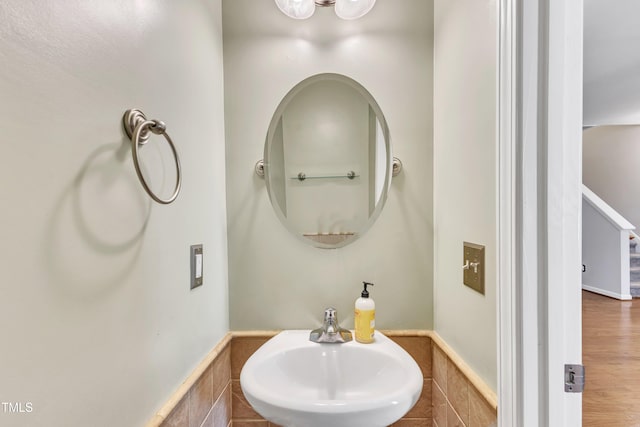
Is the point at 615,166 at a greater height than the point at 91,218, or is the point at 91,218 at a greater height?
the point at 615,166

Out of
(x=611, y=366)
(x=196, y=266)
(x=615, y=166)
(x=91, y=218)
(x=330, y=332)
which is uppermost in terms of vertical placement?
(x=615, y=166)

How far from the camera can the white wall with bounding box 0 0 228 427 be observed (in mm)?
393

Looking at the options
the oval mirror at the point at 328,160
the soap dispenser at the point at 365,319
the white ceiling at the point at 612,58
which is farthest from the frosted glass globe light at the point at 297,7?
the white ceiling at the point at 612,58

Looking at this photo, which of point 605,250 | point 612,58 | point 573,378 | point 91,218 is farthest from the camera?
point 605,250

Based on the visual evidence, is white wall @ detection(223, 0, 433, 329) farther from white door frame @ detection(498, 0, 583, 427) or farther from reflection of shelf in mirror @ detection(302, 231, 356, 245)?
white door frame @ detection(498, 0, 583, 427)

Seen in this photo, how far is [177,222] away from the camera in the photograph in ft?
2.62

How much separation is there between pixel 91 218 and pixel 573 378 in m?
0.96

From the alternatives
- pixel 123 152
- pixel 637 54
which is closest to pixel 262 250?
pixel 123 152

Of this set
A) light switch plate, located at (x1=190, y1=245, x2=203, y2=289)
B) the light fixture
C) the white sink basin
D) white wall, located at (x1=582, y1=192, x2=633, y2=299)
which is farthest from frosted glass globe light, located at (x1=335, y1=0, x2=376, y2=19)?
white wall, located at (x1=582, y1=192, x2=633, y2=299)

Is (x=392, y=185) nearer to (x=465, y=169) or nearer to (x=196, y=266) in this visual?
(x=465, y=169)

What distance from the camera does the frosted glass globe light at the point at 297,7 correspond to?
108cm

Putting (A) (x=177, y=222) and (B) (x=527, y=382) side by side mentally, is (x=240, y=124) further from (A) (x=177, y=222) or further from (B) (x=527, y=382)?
(B) (x=527, y=382)

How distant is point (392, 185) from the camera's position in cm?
115

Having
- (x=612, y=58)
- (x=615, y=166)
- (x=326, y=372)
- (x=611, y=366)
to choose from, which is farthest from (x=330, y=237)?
(x=615, y=166)
